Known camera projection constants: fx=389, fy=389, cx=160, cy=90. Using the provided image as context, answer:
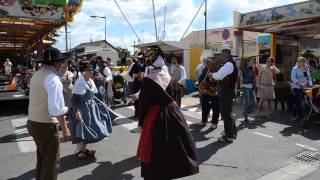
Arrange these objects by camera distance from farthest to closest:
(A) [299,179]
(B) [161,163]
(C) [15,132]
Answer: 1. (C) [15,132]
2. (A) [299,179]
3. (B) [161,163]

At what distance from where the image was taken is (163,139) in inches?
169

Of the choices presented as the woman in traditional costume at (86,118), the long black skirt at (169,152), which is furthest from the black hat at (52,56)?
the woman in traditional costume at (86,118)

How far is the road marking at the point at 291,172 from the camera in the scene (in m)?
5.67

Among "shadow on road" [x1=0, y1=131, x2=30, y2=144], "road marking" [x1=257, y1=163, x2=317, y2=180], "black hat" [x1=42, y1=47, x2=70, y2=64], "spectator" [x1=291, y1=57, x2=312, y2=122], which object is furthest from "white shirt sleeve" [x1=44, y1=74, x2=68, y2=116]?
"spectator" [x1=291, y1=57, x2=312, y2=122]

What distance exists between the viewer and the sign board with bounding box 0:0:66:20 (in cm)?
1002

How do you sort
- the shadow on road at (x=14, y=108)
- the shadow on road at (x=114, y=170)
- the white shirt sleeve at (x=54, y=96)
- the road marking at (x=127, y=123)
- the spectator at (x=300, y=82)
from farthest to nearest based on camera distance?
the shadow on road at (x=14, y=108)
the spectator at (x=300, y=82)
the road marking at (x=127, y=123)
the shadow on road at (x=114, y=170)
the white shirt sleeve at (x=54, y=96)

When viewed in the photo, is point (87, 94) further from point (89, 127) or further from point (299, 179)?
point (299, 179)

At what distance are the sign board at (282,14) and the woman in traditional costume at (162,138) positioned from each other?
10.6m

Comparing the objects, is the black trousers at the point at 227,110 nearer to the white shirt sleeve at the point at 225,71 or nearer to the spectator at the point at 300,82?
the white shirt sleeve at the point at 225,71

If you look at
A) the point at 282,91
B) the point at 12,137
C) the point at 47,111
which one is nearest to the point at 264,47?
the point at 282,91

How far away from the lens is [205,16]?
94.4 ft

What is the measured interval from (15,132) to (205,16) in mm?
21858

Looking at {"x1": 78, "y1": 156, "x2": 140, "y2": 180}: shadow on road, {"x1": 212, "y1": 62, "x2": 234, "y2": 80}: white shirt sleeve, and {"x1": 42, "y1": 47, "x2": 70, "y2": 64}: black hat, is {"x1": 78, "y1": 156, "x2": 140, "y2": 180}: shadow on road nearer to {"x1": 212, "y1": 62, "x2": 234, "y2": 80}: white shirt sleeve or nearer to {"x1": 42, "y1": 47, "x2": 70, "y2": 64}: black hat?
{"x1": 42, "y1": 47, "x2": 70, "y2": 64}: black hat

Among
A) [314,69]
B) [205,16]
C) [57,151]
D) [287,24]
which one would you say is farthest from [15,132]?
[205,16]
